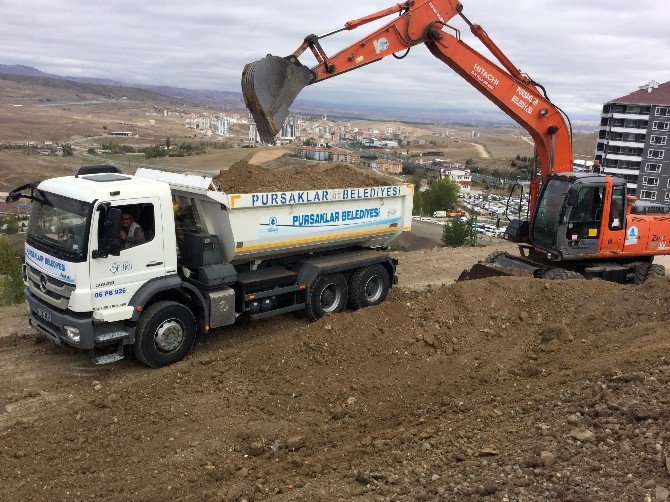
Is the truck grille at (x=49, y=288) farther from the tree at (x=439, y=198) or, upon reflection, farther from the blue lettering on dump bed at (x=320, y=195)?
the tree at (x=439, y=198)

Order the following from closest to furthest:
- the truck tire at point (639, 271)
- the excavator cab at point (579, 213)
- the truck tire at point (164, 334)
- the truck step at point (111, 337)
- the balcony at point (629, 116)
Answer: the truck step at point (111, 337), the truck tire at point (164, 334), the excavator cab at point (579, 213), the truck tire at point (639, 271), the balcony at point (629, 116)

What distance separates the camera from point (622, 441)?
4.52 metres

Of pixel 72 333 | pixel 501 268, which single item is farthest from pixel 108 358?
pixel 501 268

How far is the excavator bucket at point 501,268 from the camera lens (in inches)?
428

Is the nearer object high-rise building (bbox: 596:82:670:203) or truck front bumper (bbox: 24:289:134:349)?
truck front bumper (bbox: 24:289:134:349)

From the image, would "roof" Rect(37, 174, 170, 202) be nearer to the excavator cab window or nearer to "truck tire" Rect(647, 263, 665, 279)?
the excavator cab window

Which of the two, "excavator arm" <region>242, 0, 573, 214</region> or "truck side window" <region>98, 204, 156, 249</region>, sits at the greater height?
"excavator arm" <region>242, 0, 573, 214</region>

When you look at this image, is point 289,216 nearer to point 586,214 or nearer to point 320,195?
point 320,195

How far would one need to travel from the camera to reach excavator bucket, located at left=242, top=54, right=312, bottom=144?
8508mm

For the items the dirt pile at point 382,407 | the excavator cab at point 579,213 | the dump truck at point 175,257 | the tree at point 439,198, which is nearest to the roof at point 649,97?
the tree at point 439,198

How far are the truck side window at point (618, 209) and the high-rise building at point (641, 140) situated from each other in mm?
48184

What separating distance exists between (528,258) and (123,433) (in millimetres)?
8258

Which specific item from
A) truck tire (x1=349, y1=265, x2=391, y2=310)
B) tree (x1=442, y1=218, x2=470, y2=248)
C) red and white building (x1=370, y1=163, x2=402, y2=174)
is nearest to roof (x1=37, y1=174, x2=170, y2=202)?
truck tire (x1=349, y1=265, x2=391, y2=310)

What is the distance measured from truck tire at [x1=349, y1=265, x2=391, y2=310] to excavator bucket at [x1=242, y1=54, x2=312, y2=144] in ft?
8.96
